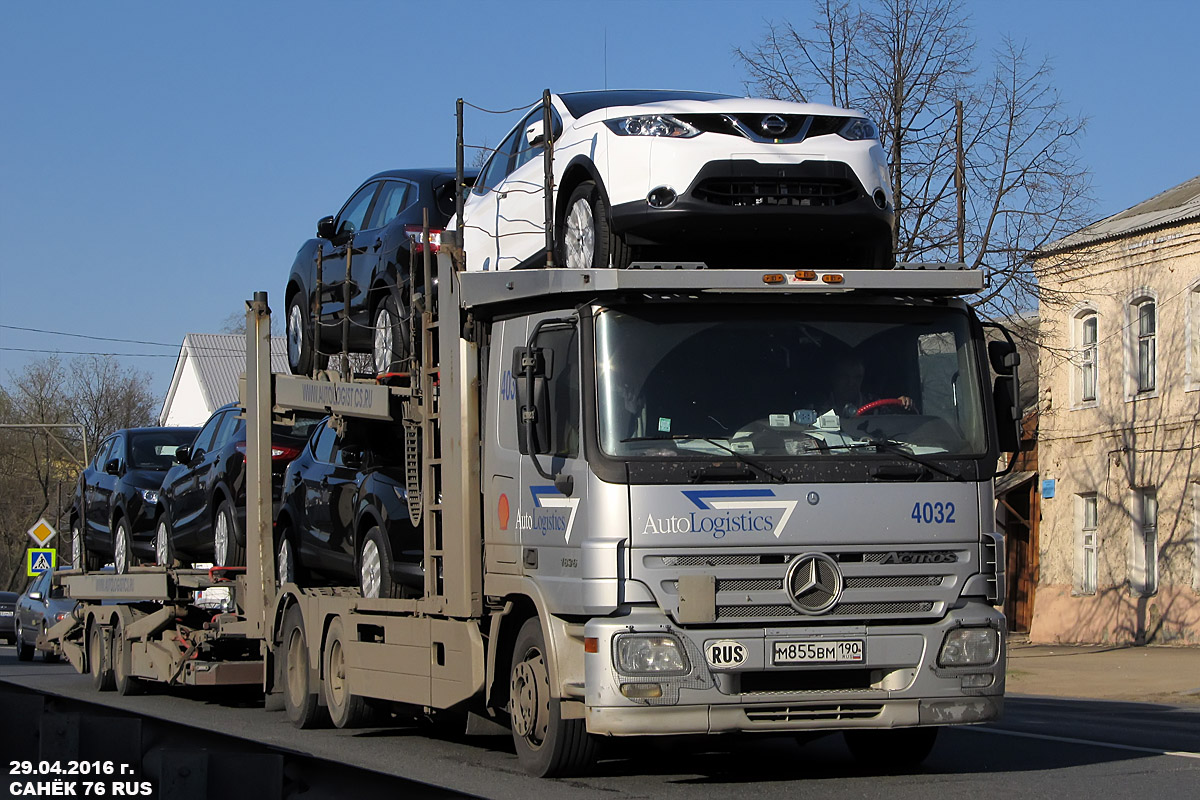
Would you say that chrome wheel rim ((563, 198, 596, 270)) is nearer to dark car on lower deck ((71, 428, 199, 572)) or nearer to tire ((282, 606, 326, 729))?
tire ((282, 606, 326, 729))

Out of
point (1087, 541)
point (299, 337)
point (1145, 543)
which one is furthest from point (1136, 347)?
point (299, 337)

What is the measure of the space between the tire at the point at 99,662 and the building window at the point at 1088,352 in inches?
679

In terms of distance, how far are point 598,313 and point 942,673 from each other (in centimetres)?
246

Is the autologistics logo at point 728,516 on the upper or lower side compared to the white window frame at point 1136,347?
lower

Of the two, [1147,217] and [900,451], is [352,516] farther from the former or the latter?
[1147,217]

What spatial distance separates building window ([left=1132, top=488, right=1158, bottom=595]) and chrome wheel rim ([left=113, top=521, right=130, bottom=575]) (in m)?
16.4

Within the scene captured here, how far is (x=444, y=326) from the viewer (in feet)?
31.7

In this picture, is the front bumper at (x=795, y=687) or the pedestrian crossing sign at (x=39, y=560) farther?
the pedestrian crossing sign at (x=39, y=560)

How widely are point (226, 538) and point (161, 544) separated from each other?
1990 millimetres

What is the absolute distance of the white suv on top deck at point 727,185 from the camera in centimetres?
880

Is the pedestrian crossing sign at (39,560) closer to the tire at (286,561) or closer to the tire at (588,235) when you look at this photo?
the tire at (286,561)

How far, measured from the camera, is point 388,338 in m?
11.5

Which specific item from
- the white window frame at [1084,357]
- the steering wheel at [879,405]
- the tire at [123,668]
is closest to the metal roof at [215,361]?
the white window frame at [1084,357]

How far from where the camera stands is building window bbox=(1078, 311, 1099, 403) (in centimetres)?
2773
